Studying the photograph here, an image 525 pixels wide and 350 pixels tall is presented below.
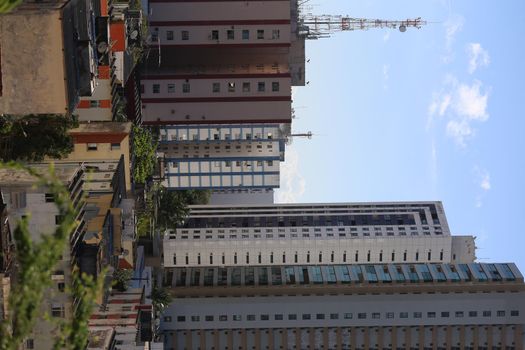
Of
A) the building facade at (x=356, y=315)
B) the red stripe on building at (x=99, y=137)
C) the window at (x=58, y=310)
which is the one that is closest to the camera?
the window at (x=58, y=310)

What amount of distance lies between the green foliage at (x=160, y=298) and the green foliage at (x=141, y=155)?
13.0 meters

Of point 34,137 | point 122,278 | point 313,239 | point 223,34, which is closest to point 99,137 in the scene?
point 122,278

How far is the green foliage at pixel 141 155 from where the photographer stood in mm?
60562

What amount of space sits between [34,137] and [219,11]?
3005 cm

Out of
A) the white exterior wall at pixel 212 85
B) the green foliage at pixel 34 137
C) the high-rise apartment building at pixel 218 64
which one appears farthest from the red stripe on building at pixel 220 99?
the green foliage at pixel 34 137

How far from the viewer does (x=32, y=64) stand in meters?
29.2

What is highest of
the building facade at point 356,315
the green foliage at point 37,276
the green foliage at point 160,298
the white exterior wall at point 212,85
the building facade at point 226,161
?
the white exterior wall at point 212,85

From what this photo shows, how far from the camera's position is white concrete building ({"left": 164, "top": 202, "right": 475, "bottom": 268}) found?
304 feet

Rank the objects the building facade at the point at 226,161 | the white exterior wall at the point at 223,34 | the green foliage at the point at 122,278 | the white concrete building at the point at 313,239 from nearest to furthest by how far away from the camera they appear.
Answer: the green foliage at the point at 122,278, the white exterior wall at the point at 223,34, the building facade at the point at 226,161, the white concrete building at the point at 313,239

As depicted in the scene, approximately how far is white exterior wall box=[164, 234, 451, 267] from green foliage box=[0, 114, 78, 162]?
51323mm

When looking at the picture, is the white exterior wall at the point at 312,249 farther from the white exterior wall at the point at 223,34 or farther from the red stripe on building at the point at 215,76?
the white exterior wall at the point at 223,34

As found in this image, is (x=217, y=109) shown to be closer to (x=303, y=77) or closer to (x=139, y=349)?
(x=303, y=77)

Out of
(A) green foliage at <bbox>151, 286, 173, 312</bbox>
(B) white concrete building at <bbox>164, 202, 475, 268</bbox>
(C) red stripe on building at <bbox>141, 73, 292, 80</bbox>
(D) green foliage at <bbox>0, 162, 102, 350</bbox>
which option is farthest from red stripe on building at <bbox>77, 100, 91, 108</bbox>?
(D) green foliage at <bbox>0, 162, 102, 350</bbox>

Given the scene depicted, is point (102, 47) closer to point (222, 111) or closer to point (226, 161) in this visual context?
point (222, 111)
